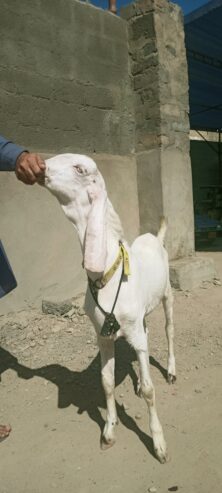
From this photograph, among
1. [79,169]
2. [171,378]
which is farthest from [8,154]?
[171,378]

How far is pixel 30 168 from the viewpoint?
1.92 metres

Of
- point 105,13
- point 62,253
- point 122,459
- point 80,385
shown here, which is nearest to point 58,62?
point 105,13

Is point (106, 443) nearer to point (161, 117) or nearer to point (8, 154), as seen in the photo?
point (8, 154)

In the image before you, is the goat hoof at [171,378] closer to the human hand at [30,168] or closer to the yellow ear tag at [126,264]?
the yellow ear tag at [126,264]

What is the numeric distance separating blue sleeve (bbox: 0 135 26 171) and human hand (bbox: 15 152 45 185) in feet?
0.28

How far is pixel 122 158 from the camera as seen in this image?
5418 mm

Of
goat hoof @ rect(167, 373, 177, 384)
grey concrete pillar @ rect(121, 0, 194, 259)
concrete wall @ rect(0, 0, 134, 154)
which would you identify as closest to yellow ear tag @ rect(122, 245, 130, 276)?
goat hoof @ rect(167, 373, 177, 384)

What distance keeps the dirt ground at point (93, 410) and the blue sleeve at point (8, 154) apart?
165 centimetres

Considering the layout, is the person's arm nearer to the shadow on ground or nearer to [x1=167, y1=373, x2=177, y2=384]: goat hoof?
the shadow on ground

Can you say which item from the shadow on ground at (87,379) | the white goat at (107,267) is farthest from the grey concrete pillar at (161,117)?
the white goat at (107,267)

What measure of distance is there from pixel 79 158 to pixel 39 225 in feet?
8.84

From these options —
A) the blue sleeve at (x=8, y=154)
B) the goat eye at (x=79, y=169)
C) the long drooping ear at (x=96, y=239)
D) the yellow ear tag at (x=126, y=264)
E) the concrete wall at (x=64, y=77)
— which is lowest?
the yellow ear tag at (x=126, y=264)

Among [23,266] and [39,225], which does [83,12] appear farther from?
[23,266]

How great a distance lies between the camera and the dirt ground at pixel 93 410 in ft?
6.70
